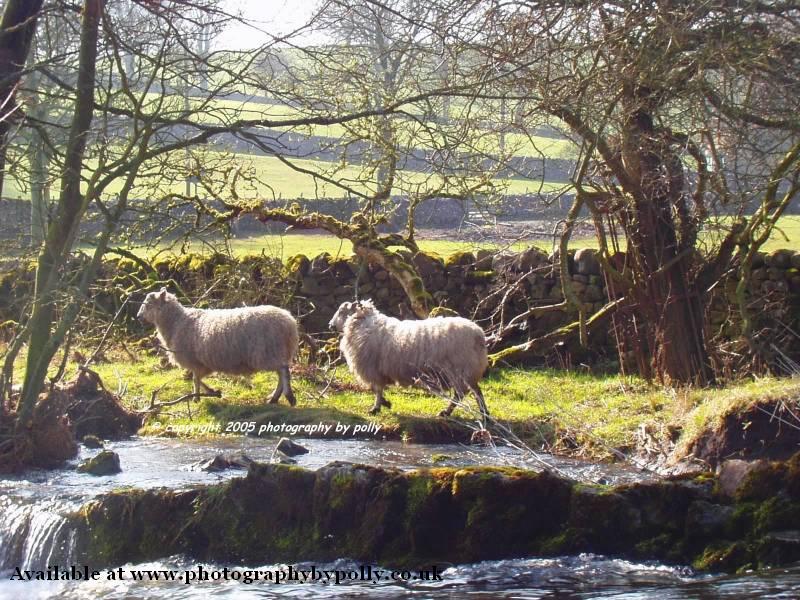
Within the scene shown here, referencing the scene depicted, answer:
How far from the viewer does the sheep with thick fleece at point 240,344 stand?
44.0 ft

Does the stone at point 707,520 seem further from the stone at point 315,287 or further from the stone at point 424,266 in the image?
the stone at point 315,287

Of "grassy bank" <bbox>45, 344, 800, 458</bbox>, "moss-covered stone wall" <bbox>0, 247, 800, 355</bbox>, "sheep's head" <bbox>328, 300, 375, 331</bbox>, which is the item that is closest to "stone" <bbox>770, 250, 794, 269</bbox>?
"moss-covered stone wall" <bbox>0, 247, 800, 355</bbox>

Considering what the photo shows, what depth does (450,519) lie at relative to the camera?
7.35 meters

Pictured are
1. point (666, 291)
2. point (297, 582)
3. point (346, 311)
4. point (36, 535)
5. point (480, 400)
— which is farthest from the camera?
point (346, 311)

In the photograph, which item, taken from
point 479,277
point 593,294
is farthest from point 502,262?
point 593,294

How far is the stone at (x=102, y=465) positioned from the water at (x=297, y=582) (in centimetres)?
10

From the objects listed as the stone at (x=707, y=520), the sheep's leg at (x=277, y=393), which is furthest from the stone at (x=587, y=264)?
the stone at (x=707, y=520)

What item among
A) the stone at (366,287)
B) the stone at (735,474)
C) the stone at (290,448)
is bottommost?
the stone at (290,448)

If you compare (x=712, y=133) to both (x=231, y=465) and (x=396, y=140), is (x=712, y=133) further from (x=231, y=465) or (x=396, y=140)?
(x=231, y=465)

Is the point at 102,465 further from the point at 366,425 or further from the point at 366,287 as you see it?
the point at 366,287

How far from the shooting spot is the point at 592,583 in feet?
22.2

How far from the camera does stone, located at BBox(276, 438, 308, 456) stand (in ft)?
35.2

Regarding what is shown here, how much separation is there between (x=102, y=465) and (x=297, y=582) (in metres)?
3.50

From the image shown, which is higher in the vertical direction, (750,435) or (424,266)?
(424,266)
